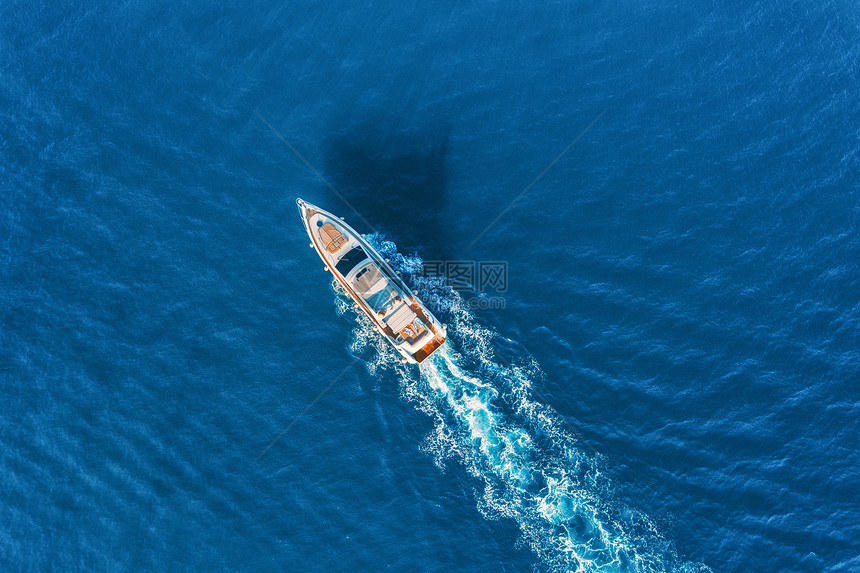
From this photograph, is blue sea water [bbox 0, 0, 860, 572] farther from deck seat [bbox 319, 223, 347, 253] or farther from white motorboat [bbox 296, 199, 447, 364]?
deck seat [bbox 319, 223, 347, 253]

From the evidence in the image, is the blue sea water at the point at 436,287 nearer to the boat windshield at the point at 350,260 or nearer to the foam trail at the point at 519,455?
the foam trail at the point at 519,455

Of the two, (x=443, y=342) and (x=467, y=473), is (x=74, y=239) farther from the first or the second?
(x=467, y=473)

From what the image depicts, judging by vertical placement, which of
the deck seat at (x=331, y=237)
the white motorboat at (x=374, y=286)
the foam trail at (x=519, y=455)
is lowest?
the foam trail at (x=519, y=455)

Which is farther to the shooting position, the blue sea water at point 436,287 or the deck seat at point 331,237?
the deck seat at point 331,237

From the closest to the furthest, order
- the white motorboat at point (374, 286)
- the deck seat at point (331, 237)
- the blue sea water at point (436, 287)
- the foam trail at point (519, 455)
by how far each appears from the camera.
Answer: the foam trail at point (519, 455), the blue sea water at point (436, 287), the white motorboat at point (374, 286), the deck seat at point (331, 237)

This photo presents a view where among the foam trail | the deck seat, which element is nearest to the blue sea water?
the foam trail

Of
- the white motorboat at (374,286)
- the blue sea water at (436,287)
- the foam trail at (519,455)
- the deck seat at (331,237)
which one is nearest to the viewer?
the foam trail at (519,455)

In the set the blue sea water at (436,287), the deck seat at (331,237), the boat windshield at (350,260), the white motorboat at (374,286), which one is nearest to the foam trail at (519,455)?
the blue sea water at (436,287)

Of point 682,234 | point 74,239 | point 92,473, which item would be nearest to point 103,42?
point 74,239
